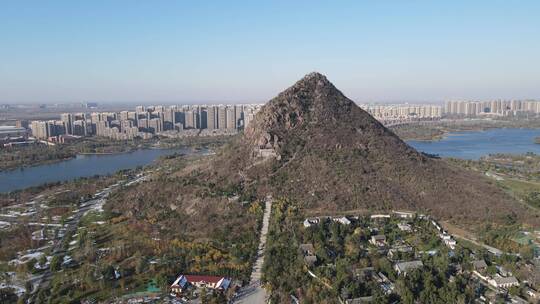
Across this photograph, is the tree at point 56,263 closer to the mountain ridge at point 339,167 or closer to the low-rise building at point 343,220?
the mountain ridge at point 339,167

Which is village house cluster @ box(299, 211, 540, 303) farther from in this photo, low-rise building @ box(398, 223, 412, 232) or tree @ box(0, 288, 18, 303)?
tree @ box(0, 288, 18, 303)

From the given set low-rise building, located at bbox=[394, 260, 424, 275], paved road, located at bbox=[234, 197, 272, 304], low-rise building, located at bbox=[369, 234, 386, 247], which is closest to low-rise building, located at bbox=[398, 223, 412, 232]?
low-rise building, located at bbox=[369, 234, 386, 247]

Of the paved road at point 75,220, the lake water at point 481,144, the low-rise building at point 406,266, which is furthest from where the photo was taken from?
the lake water at point 481,144

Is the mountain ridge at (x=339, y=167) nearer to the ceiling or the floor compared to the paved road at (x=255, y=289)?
nearer to the ceiling

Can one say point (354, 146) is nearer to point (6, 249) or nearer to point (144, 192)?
point (144, 192)

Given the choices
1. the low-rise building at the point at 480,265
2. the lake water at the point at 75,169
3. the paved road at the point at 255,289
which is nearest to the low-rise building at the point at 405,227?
the low-rise building at the point at 480,265

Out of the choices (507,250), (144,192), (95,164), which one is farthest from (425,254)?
(95,164)
